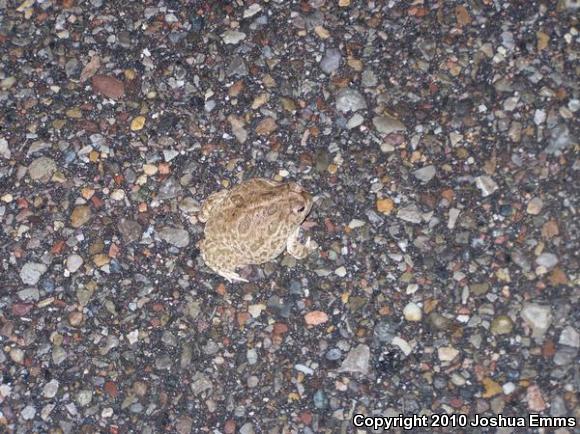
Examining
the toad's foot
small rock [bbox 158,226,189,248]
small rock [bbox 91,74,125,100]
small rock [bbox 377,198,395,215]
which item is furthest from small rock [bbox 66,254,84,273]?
small rock [bbox 377,198,395,215]

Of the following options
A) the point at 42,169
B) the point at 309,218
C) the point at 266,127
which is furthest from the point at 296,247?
the point at 42,169

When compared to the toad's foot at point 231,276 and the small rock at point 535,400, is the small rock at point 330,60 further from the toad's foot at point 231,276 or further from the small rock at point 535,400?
the small rock at point 535,400

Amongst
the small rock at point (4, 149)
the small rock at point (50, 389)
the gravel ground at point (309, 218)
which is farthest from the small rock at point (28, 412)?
the small rock at point (4, 149)

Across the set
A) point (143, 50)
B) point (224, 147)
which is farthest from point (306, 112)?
point (143, 50)

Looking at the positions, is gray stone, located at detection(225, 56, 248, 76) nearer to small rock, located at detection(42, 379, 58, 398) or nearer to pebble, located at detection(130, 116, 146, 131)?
pebble, located at detection(130, 116, 146, 131)

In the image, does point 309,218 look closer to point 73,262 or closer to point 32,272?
point 73,262

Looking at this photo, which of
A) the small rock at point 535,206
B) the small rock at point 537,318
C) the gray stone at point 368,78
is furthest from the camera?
the gray stone at point 368,78

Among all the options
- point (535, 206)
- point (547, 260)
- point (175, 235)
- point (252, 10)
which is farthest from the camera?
point (252, 10)
